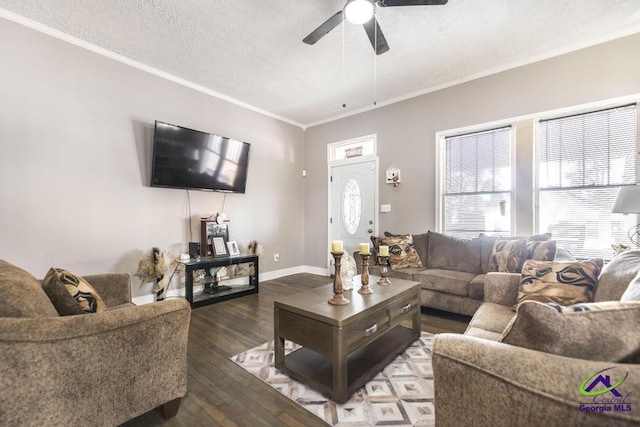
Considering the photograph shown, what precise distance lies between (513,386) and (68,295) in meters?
1.87

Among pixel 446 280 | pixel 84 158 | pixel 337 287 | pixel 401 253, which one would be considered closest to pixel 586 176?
A: pixel 446 280

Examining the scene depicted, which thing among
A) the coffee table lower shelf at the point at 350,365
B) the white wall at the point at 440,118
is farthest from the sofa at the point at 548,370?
the white wall at the point at 440,118

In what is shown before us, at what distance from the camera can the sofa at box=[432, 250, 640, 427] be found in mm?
692

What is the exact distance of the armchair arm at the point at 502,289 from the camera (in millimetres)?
2104

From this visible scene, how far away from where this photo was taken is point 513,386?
78 centimetres

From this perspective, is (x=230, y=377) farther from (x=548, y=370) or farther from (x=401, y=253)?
(x=401, y=253)

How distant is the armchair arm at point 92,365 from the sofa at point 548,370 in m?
1.29

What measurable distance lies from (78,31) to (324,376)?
12.9ft

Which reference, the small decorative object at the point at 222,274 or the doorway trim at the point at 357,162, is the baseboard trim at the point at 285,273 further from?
the small decorative object at the point at 222,274

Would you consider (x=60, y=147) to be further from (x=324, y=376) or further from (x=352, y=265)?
(x=324, y=376)

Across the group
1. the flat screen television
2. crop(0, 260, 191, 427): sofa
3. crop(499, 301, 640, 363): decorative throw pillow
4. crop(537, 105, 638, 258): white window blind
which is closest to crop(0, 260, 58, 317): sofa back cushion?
crop(0, 260, 191, 427): sofa

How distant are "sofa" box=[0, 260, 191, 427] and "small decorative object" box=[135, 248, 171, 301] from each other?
6.17ft

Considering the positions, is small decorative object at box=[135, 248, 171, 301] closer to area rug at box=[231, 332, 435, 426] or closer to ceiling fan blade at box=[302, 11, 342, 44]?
area rug at box=[231, 332, 435, 426]

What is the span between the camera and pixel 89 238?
9.94ft
